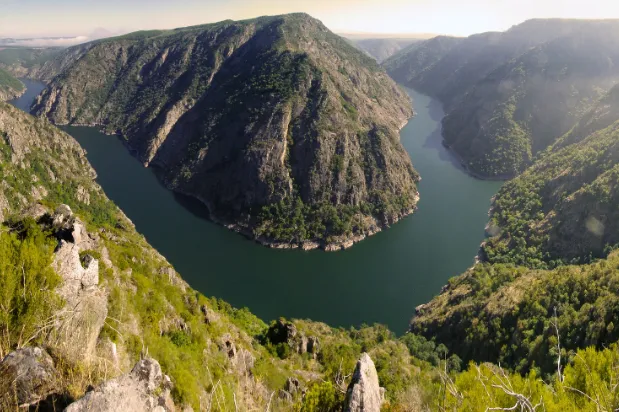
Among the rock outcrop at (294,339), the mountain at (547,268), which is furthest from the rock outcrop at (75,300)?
the mountain at (547,268)

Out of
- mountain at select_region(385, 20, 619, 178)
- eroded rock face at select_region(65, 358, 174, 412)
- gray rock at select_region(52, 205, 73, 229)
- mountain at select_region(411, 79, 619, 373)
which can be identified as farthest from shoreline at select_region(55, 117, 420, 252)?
eroded rock face at select_region(65, 358, 174, 412)

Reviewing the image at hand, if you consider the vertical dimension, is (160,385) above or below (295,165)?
above

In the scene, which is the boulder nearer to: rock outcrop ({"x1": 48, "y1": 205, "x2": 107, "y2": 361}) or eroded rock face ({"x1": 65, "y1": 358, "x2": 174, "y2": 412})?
rock outcrop ({"x1": 48, "y1": 205, "x2": 107, "y2": 361})

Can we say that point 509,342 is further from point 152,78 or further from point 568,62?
point 152,78

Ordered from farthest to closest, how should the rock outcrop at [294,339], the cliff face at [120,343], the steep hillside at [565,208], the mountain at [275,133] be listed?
the mountain at [275,133] → the steep hillside at [565,208] → the rock outcrop at [294,339] → the cliff face at [120,343]

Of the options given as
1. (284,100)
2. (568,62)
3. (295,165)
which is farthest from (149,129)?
(568,62)

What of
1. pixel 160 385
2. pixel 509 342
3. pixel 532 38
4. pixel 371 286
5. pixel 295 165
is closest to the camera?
pixel 160 385

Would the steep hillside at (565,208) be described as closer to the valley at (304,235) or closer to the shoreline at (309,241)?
the valley at (304,235)

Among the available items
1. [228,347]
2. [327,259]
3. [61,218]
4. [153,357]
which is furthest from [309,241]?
[153,357]
